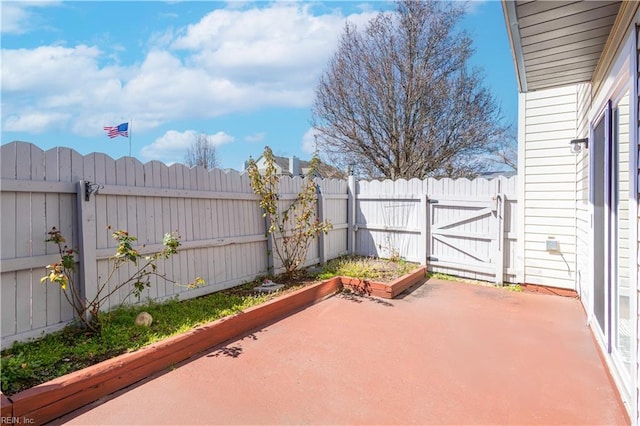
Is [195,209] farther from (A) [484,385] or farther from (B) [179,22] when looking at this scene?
(B) [179,22]

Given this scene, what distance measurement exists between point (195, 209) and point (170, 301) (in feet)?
3.72

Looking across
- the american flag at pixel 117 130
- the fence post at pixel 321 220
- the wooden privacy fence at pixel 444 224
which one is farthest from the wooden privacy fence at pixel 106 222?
the american flag at pixel 117 130

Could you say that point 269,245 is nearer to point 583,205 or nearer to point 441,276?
point 441,276

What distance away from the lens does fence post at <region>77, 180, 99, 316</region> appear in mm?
3043

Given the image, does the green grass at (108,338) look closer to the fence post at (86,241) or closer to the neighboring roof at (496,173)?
the fence post at (86,241)

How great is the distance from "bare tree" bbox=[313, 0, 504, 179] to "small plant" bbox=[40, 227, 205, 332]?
9.32 meters

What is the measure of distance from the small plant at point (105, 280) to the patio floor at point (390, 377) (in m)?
1.01

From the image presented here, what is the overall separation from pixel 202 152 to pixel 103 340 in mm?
19183

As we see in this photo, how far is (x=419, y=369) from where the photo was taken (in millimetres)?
2793

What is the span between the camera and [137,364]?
8.39 ft

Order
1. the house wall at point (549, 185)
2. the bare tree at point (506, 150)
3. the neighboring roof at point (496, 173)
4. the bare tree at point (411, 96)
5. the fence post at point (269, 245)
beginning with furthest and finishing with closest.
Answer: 1. the neighboring roof at point (496, 173)
2. the bare tree at point (506, 150)
3. the bare tree at point (411, 96)
4. the fence post at point (269, 245)
5. the house wall at point (549, 185)

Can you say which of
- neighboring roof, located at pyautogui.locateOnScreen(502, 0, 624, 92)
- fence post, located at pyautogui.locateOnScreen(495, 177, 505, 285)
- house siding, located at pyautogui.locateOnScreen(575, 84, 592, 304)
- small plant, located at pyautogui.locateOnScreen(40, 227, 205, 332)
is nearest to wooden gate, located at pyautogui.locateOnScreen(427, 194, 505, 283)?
fence post, located at pyautogui.locateOnScreen(495, 177, 505, 285)

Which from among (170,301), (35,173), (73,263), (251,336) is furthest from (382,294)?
(35,173)

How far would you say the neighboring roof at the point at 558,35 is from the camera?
2156 millimetres
